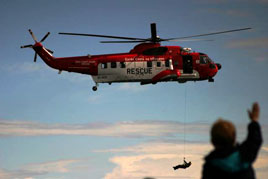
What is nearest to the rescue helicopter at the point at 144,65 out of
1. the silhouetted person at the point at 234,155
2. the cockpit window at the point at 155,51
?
the cockpit window at the point at 155,51

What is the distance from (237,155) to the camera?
4598 mm

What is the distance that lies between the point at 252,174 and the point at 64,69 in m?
35.1

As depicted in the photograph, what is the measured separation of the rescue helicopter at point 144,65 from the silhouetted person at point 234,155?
32.1 meters

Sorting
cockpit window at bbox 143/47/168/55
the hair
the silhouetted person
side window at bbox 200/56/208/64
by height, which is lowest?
the silhouetted person

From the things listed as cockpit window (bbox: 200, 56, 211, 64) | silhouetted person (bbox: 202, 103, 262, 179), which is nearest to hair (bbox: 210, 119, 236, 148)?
silhouetted person (bbox: 202, 103, 262, 179)

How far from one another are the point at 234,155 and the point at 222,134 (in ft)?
1.30

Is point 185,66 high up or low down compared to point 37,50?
down

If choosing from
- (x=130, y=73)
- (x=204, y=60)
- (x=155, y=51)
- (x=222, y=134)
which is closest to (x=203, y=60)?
(x=204, y=60)

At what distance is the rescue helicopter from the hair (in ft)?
106

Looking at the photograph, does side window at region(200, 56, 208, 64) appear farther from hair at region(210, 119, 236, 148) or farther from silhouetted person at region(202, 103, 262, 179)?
hair at region(210, 119, 236, 148)

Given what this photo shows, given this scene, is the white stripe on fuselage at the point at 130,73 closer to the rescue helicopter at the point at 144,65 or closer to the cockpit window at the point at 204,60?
the rescue helicopter at the point at 144,65

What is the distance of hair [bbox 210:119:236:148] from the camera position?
4293mm

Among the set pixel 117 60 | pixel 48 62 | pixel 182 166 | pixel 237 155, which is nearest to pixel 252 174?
pixel 237 155

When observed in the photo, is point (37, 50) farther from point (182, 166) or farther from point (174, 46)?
point (182, 166)
